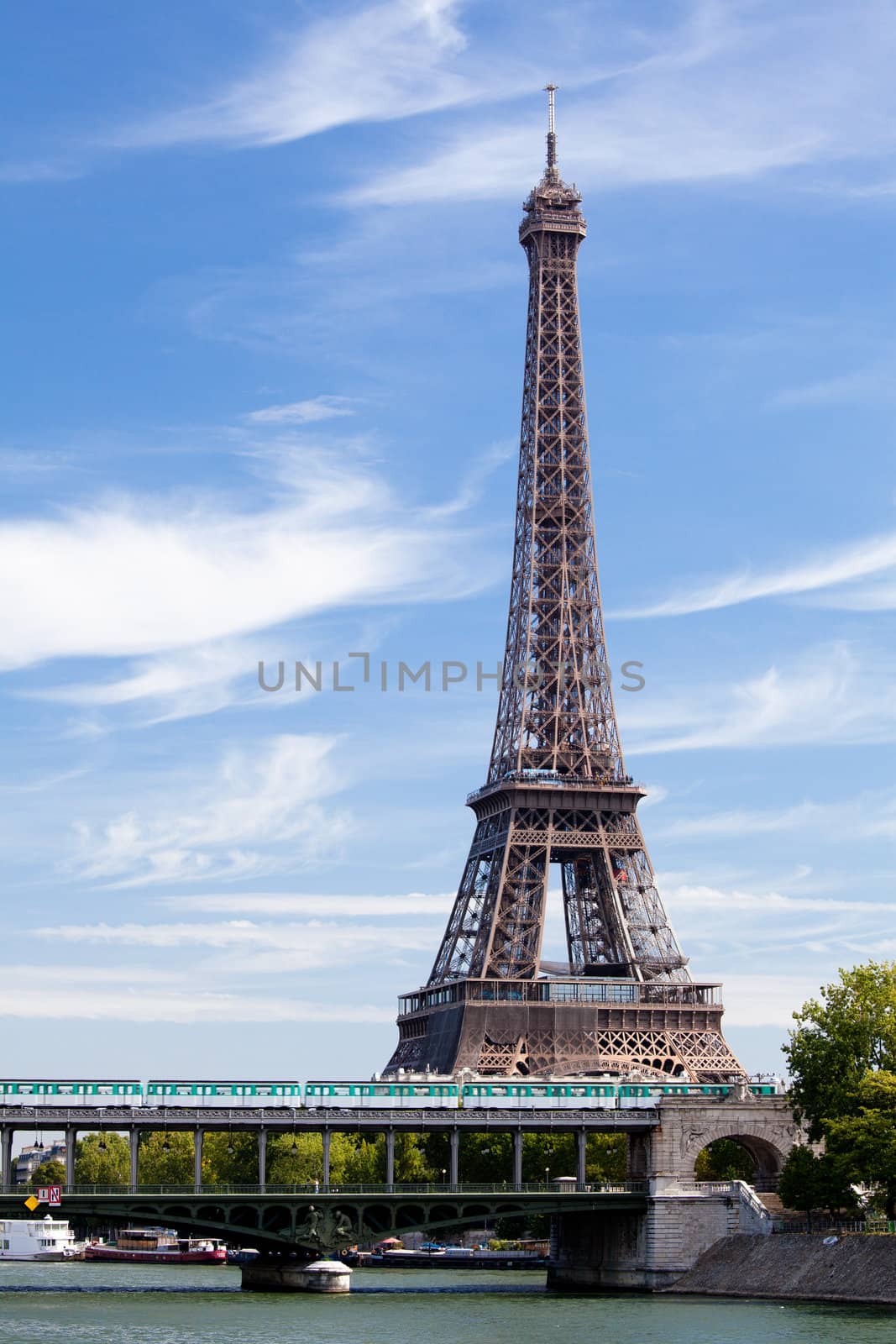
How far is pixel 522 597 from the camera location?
578 ft

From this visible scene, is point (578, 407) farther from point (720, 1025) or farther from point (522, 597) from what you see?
point (720, 1025)

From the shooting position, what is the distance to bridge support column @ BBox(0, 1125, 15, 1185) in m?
109

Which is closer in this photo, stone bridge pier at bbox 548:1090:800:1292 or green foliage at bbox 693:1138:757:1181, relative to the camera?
stone bridge pier at bbox 548:1090:800:1292

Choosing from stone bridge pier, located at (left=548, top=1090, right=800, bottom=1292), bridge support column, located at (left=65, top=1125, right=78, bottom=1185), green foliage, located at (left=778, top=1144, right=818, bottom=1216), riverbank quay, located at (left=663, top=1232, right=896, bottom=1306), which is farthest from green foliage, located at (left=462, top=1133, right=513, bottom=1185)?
bridge support column, located at (left=65, top=1125, right=78, bottom=1185)

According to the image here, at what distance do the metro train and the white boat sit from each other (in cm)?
4647

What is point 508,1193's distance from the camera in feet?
371

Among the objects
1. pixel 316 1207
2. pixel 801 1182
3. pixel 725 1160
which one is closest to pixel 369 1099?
pixel 316 1207

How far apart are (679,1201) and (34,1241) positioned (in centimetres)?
7014

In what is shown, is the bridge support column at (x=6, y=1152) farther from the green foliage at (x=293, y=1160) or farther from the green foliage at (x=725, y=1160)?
the green foliage at (x=293, y=1160)

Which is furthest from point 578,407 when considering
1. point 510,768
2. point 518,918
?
point 518,918

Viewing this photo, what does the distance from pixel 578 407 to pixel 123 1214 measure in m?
95.5

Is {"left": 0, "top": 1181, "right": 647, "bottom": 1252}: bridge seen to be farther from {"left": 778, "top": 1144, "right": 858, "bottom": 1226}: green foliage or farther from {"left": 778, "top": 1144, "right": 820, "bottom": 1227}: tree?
{"left": 778, "top": 1144, "right": 858, "bottom": 1226}: green foliage

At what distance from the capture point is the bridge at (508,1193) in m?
111

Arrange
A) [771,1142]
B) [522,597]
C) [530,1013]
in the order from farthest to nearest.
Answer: [522,597], [530,1013], [771,1142]
